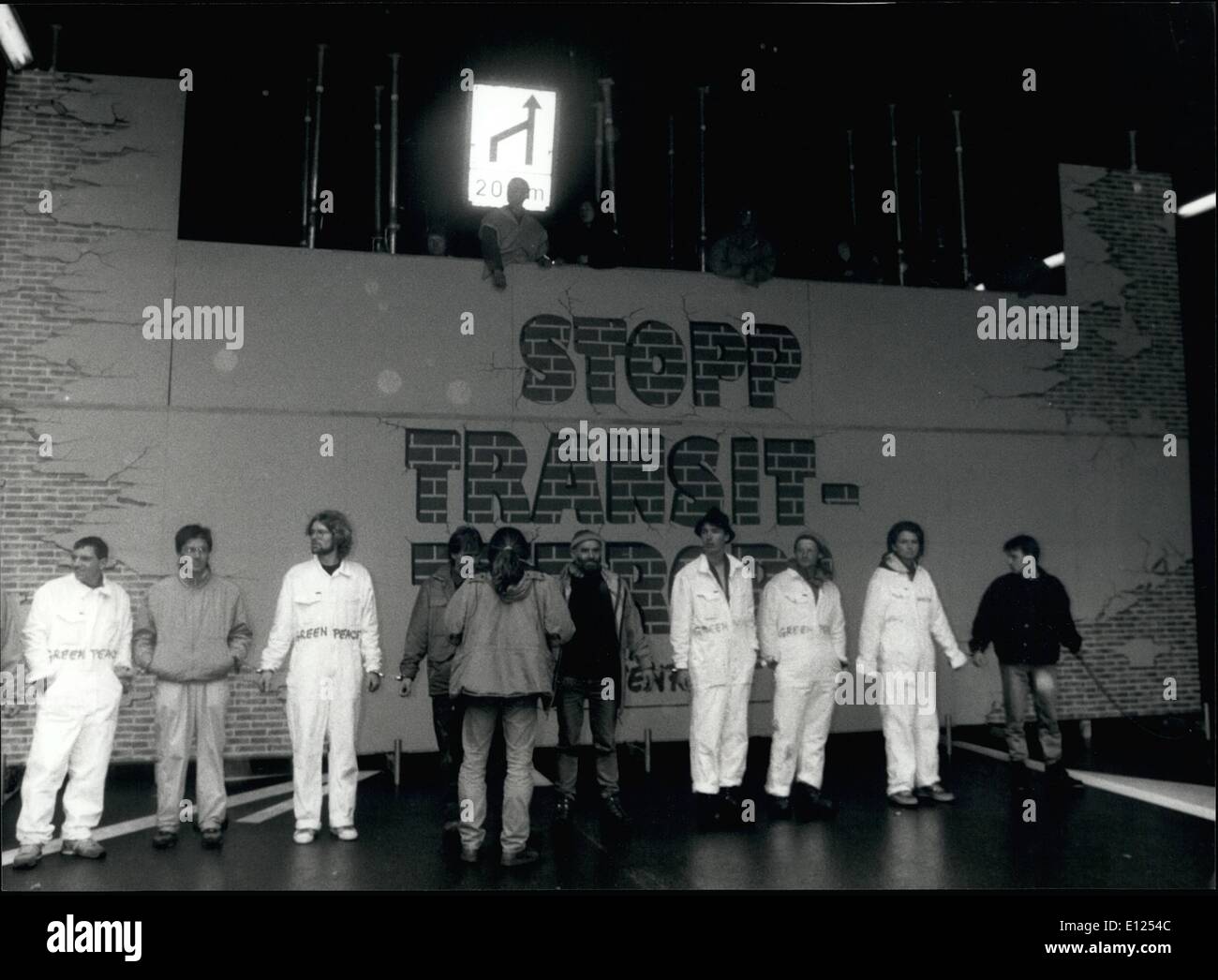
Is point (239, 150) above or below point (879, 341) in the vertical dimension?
above

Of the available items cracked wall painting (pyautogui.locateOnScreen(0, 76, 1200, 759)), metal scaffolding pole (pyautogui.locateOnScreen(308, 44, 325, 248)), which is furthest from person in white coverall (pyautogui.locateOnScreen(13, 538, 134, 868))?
metal scaffolding pole (pyautogui.locateOnScreen(308, 44, 325, 248))

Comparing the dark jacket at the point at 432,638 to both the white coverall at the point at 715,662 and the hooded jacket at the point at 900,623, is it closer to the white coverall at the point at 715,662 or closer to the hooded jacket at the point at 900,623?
the white coverall at the point at 715,662

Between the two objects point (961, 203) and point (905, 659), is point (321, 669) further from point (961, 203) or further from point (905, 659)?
point (961, 203)

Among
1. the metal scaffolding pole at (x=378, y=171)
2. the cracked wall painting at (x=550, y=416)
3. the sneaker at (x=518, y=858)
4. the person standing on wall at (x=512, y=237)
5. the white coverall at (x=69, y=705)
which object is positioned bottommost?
the sneaker at (x=518, y=858)

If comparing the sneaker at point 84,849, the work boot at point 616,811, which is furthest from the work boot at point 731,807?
the sneaker at point 84,849

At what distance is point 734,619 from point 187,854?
102 inches

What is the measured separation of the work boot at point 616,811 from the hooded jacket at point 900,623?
4.73 ft

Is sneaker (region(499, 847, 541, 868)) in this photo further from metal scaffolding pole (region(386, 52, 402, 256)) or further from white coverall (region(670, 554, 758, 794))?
metal scaffolding pole (region(386, 52, 402, 256))

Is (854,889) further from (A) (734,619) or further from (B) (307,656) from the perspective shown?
(B) (307,656)

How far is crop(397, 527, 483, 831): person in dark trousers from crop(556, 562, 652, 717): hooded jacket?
49 centimetres

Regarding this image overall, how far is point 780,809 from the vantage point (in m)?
4.46

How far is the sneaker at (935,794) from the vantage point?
185 inches
